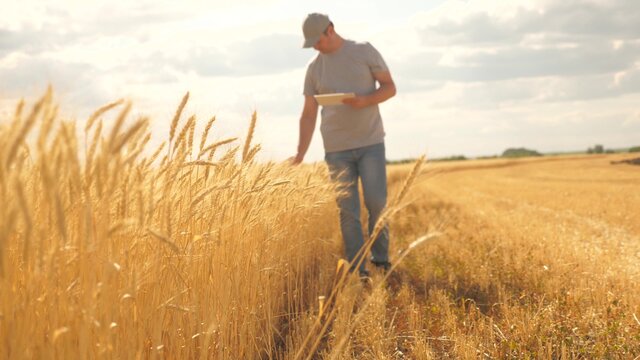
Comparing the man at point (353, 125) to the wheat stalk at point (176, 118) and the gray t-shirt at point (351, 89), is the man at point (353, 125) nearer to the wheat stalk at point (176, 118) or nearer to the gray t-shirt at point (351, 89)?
the gray t-shirt at point (351, 89)

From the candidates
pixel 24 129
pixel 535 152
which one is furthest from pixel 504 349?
pixel 535 152

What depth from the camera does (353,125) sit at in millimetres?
5039

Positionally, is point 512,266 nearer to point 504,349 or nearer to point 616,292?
point 616,292

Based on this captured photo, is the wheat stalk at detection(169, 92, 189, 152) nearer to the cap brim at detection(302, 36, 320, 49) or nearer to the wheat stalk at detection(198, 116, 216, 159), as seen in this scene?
the wheat stalk at detection(198, 116, 216, 159)

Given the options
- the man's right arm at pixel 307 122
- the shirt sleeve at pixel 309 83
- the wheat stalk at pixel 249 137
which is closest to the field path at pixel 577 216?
the wheat stalk at pixel 249 137

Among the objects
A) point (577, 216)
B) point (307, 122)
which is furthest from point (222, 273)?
point (577, 216)

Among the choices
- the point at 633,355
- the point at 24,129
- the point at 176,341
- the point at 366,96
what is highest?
the point at 366,96

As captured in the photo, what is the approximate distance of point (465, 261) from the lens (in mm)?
5453

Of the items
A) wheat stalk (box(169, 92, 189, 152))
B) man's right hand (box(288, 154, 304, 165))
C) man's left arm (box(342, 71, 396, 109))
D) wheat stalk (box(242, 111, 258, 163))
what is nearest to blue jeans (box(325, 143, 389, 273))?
man's right hand (box(288, 154, 304, 165))

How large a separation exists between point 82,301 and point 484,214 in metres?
8.58

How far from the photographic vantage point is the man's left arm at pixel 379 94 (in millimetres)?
4777

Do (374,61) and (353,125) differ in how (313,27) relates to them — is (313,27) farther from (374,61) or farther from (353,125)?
(353,125)

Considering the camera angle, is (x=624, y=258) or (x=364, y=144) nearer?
(x=364, y=144)

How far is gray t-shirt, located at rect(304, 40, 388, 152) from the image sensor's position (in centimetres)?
505
